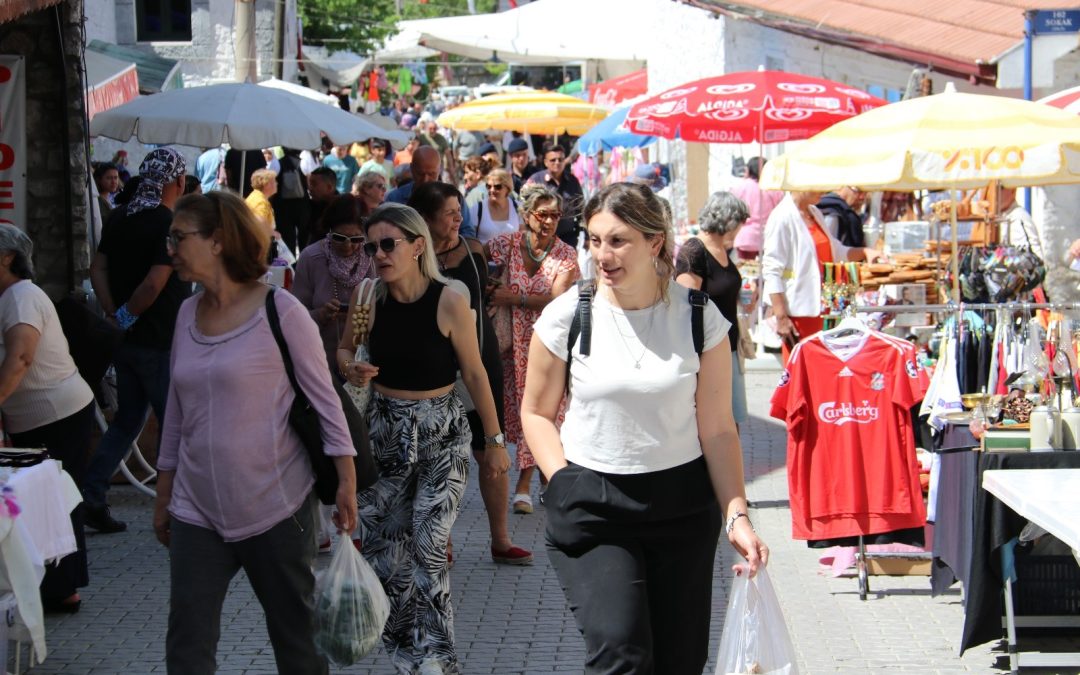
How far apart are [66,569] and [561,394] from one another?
3.58m

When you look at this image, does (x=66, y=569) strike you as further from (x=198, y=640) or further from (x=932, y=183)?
(x=932, y=183)

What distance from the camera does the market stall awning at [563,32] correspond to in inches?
1063

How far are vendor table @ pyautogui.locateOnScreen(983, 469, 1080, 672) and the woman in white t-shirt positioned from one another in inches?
39.1

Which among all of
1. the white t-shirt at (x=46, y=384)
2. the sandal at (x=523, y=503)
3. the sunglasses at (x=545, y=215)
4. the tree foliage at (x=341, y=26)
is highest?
the tree foliage at (x=341, y=26)

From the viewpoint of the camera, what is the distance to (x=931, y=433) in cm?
728

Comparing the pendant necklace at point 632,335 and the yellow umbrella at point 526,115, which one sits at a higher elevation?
the yellow umbrella at point 526,115

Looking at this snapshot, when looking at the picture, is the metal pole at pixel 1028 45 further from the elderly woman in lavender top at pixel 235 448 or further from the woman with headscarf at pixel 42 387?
the elderly woman in lavender top at pixel 235 448

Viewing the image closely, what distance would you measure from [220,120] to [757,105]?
16.2ft

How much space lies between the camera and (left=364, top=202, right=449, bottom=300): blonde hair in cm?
582

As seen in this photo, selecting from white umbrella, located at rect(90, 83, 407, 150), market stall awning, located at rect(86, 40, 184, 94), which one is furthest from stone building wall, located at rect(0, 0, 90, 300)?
market stall awning, located at rect(86, 40, 184, 94)

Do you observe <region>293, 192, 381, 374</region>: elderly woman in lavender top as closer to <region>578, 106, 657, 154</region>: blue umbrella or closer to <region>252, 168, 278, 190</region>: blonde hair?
<region>252, 168, 278, 190</region>: blonde hair

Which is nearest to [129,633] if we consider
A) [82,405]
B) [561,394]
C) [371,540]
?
[82,405]

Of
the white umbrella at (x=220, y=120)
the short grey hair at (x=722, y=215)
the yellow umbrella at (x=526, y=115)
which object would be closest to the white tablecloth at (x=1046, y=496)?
the short grey hair at (x=722, y=215)

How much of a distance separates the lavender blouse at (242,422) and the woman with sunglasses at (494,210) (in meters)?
6.13
